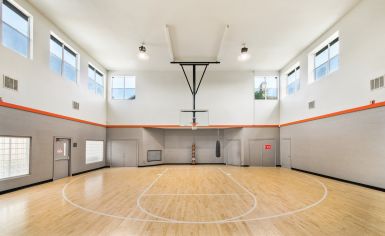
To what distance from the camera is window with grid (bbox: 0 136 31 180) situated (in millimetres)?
7086

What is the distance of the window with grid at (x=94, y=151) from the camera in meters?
12.9

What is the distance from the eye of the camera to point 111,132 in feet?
49.3

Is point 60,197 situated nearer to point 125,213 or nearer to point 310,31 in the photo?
point 125,213

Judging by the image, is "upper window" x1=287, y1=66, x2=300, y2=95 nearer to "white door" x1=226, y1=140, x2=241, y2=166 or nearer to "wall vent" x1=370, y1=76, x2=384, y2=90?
"white door" x1=226, y1=140, x2=241, y2=166

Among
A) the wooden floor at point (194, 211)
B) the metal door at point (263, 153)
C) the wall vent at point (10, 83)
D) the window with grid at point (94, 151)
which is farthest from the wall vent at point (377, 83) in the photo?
the window with grid at point (94, 151)

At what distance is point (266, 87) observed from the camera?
51.2 feet

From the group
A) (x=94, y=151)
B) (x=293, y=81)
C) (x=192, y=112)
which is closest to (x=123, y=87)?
(x=94, y=151)

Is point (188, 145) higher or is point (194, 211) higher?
point (188, 145)

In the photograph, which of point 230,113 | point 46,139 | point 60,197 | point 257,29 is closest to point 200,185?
point 60,197

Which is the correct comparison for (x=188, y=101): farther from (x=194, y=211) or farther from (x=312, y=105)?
(x=194, y=211)

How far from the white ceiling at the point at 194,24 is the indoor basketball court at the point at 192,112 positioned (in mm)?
72

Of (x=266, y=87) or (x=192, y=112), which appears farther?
(x=266, y=87)

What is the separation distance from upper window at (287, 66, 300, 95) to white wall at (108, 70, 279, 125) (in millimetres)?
1330

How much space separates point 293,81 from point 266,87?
81.6 inches
